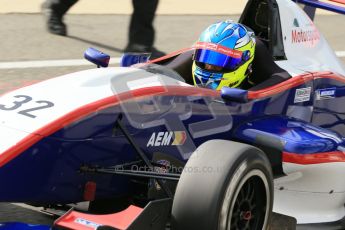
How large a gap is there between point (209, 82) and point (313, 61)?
1.18 meters

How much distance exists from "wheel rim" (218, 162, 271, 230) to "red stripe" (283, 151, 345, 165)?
506 mm

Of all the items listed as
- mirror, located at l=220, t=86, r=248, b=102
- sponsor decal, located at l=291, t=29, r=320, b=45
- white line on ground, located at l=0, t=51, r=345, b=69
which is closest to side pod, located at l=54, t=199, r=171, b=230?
mirror, located at l=220, t=86, r=248, b=102

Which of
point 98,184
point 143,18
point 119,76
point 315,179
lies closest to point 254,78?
point 315,179

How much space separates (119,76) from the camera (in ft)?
14.2

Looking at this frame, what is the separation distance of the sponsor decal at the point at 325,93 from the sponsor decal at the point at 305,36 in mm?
498

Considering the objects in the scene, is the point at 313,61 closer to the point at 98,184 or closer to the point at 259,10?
the point at 259,10

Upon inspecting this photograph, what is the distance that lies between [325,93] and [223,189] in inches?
82.5

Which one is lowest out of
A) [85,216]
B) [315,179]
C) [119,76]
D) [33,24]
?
[33,24]

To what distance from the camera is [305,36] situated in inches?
234

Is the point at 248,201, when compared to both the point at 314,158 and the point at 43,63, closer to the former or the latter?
the point at 314,158

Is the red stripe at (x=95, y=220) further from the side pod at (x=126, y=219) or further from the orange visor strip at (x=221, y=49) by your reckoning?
the orange visor strip at (x=221, y=49)

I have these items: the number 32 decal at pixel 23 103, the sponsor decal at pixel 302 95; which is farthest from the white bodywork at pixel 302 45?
the number 32 decal at pixel 23 103

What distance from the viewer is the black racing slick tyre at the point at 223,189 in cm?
361

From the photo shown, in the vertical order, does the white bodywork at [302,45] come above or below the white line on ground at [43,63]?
above
